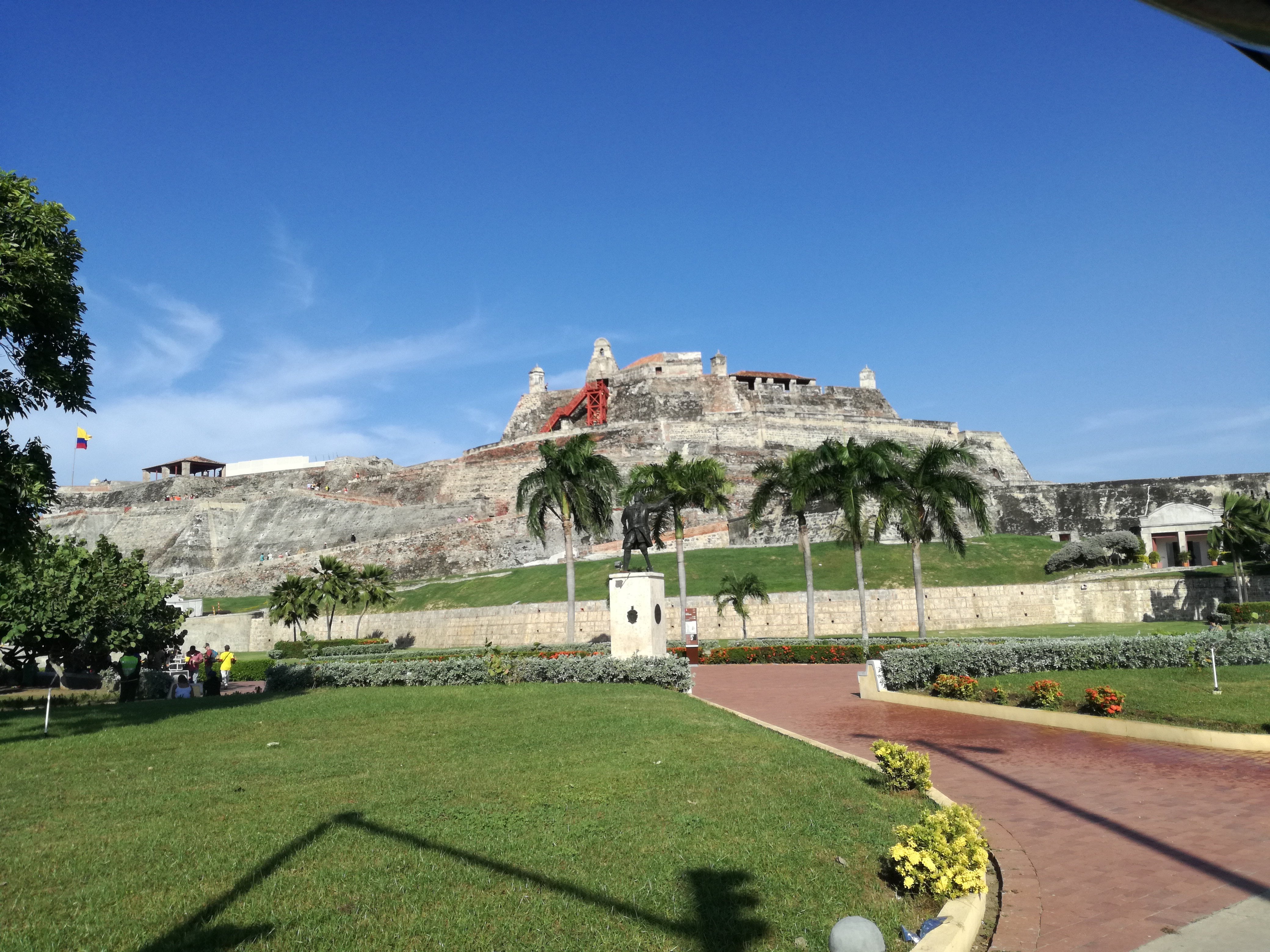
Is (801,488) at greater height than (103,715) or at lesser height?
greater

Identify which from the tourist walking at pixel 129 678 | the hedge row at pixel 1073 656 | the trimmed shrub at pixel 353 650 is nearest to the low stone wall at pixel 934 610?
the trimmed shrub at pixel 353 650

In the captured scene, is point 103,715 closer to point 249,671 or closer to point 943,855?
point 249,671

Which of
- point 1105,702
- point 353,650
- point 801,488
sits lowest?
point 1105,702

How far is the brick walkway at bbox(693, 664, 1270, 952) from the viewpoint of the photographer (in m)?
5.40

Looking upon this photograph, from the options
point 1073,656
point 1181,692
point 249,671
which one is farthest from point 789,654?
point 249,671

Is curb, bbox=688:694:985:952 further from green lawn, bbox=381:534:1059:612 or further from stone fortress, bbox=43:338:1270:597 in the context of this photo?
stone fortress, bbox=43:338:1270:597

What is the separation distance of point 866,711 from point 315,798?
9.82 m

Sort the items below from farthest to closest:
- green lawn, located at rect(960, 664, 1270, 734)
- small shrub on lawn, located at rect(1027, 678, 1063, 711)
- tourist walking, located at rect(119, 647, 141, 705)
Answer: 1. tourist walking, located at rect(119, 647, 141, 705)
2. small shrub on lawn, located at rect(1027, 678, 1063, 711)
3. green lawn, located at rect(960, 664, 1270, 734)

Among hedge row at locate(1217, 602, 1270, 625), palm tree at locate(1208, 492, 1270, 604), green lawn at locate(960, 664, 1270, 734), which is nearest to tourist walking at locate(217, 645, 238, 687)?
green lawn at locate(960, 664, 1270, 734)

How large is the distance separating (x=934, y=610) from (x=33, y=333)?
27.2 meters

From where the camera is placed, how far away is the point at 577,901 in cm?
508

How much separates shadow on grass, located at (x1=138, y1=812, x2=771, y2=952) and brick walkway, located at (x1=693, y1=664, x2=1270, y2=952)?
1.50 meters

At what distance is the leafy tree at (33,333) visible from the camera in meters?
11.0

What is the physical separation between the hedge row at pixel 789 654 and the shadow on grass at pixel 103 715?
1100cm
